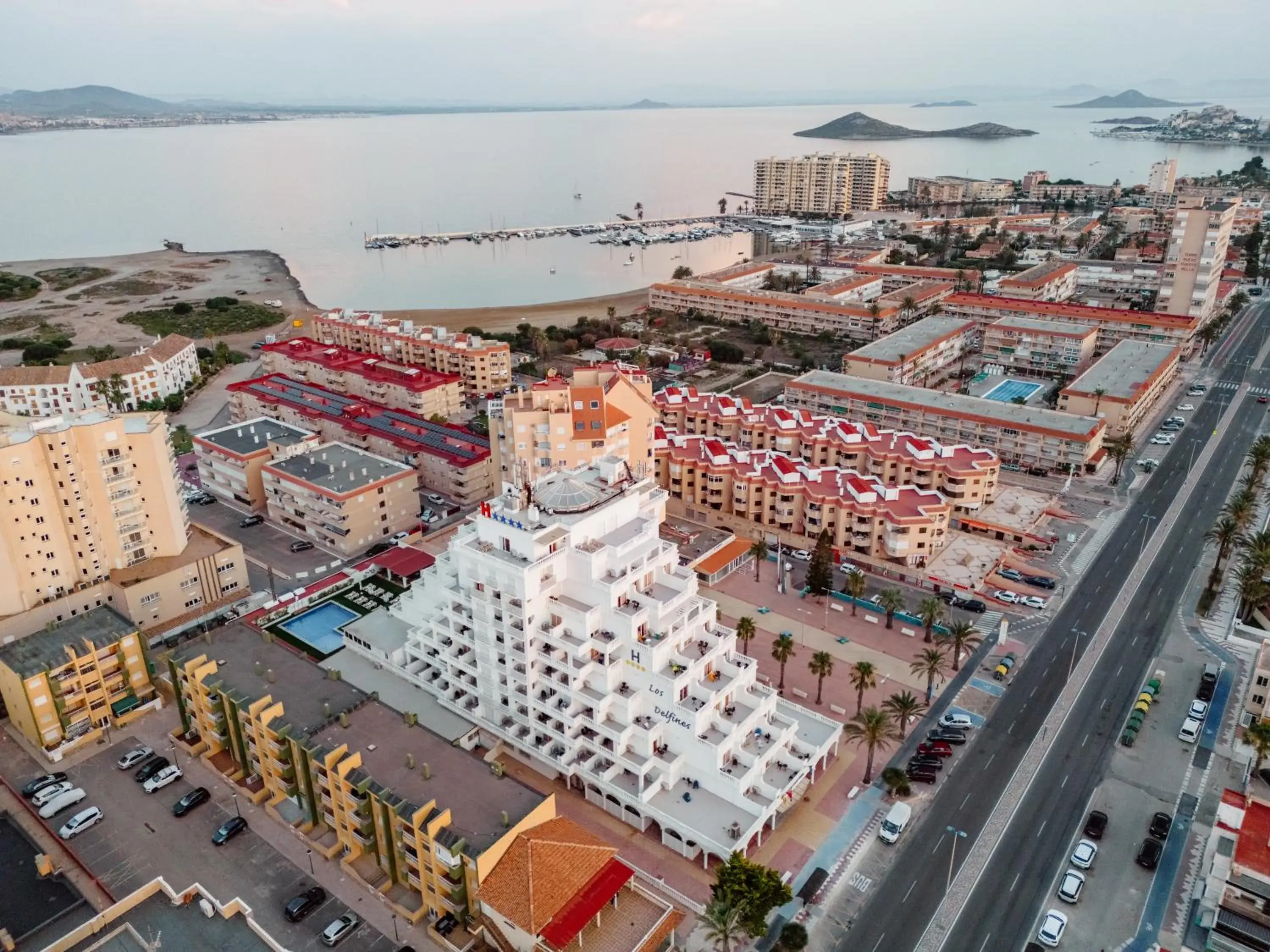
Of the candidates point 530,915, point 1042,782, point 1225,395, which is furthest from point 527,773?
point 1225,395

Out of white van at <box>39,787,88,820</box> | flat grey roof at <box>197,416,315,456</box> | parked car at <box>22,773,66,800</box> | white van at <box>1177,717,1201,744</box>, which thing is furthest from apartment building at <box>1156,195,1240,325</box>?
parked car at <box>22,773,66,800</box>

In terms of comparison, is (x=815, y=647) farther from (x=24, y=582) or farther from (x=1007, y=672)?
(x=24, y=582)

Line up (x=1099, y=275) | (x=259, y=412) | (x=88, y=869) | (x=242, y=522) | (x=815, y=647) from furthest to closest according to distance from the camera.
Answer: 1. (x=1099, y=275)
2. (x=259, y=412)
3. (x=242, y=522)
4. (x=815, y=647)
5. (x=88, y=869)

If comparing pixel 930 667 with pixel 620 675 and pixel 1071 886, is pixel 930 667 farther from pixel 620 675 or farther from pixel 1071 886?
pixel 620 675

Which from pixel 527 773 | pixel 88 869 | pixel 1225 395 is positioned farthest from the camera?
pixel 1225 395

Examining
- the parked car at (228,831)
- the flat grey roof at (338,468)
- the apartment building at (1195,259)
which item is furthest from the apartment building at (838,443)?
the apartment building at (1195,259)

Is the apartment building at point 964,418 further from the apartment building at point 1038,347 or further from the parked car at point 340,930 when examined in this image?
the parked car at point 340,930

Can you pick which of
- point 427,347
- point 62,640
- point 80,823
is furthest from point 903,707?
point 427,347
